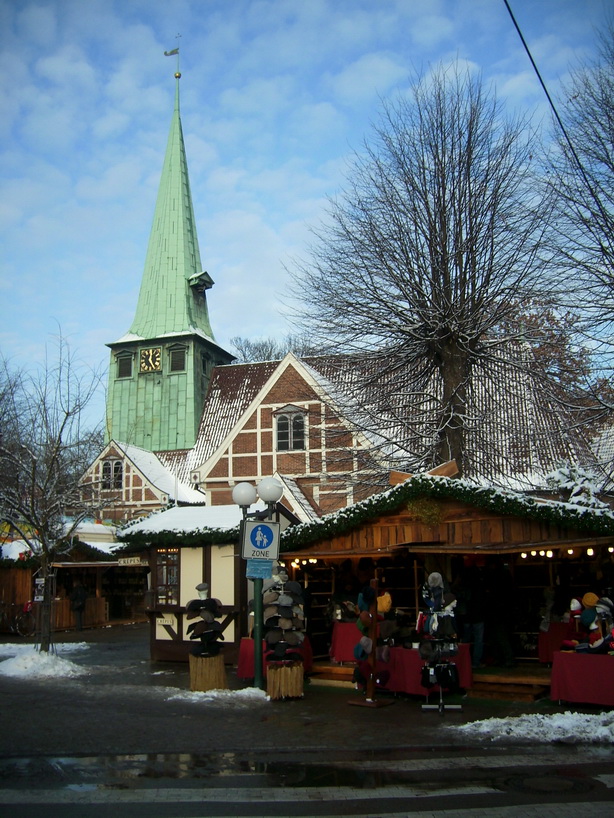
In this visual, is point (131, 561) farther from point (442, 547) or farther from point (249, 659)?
point (442, 547)

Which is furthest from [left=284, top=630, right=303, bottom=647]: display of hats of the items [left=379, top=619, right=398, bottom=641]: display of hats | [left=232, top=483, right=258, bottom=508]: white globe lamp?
[left=232, top=483, right=258, bottom=508]: white globe lamp

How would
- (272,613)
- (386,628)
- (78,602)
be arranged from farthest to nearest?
(78,602)
(272,613)
(386,628)

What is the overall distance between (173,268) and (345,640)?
137 feet

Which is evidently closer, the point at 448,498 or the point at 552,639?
the point at 448,498

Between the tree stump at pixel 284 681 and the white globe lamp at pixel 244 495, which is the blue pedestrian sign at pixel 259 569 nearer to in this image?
the white globe lamp at pixel 244 495

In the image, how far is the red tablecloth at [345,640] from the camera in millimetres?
13329

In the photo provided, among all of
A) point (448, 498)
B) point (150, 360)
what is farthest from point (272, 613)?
point (150, 360)

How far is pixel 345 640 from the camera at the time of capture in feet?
44.0

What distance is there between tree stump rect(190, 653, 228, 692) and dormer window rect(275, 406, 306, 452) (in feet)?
63.2

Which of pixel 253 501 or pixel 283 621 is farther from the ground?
pixel 253 501

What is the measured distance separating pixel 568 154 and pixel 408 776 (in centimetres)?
1096

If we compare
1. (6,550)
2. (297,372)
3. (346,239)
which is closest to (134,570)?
(6,550)

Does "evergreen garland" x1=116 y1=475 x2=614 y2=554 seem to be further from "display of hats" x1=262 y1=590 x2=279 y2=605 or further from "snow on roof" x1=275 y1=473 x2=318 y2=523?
"snow on roof" x1=275 y1=473 x2=318 y2=523

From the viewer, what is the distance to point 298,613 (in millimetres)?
12000
